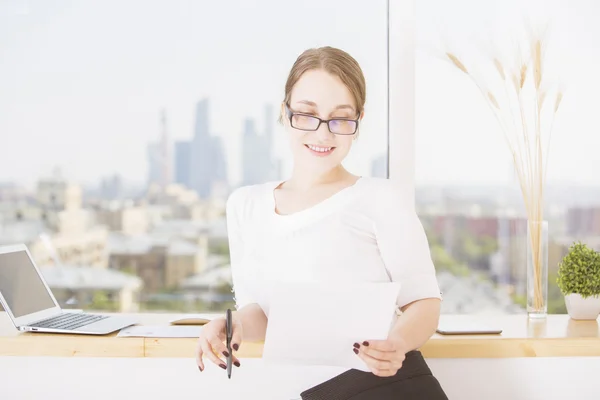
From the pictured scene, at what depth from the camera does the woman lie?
1782 mm

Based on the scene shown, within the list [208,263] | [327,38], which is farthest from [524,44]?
[208,263]

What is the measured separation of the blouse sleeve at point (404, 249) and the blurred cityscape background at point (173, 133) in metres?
0.81

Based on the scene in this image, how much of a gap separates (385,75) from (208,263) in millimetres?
879

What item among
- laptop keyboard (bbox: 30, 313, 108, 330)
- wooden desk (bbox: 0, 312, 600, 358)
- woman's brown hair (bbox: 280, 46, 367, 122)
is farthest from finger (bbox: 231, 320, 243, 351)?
laptop keyboard (bbox: 30, 313, 108, 330)

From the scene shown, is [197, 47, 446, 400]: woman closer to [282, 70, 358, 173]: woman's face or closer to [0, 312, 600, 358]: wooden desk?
[282, 70, 358, 173]: woman's face

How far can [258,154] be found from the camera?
262 cm

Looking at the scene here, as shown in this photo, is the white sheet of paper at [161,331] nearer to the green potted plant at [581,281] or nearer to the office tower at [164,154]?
the office tower at [164,154]

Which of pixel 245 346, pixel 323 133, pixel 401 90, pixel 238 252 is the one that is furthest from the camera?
pixel 401 90

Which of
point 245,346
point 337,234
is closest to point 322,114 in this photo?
point 337,234

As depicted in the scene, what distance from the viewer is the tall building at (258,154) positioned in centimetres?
261

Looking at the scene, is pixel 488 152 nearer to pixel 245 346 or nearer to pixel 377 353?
pixel 245 346

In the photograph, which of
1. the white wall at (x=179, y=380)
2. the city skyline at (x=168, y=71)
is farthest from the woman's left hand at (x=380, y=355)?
the city skyline at (x=168, y=71)

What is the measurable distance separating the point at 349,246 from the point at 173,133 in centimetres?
102

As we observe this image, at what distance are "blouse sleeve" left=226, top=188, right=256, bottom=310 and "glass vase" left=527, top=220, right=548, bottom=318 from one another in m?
1.01
